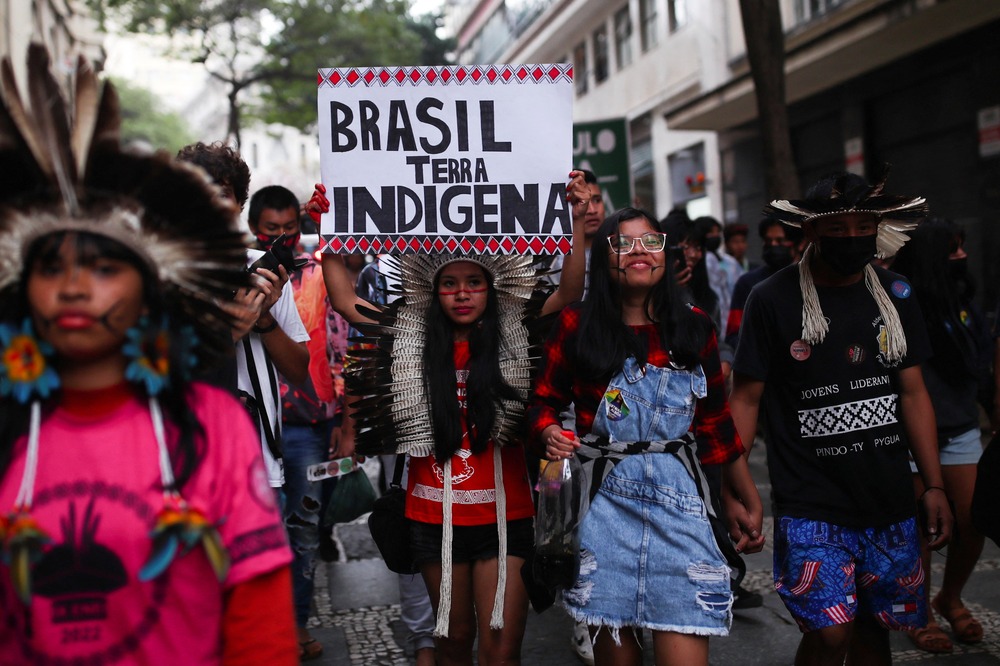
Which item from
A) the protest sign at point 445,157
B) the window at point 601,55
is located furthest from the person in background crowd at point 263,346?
the window at point 601,55

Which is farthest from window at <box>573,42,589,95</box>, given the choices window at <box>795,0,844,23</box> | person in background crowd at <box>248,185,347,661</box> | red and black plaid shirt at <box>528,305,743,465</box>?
red and black plaid shirt at <box>528,305,743,465</box>

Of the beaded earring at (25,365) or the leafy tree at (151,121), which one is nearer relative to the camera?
the beaded earring at (25,365)

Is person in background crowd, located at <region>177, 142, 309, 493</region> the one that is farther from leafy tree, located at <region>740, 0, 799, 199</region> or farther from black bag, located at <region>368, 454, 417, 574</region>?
leafy tree, located at <region>740, 0, 799, 199</region>

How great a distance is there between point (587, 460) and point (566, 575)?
1.21ft

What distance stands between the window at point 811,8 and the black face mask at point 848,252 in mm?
12536

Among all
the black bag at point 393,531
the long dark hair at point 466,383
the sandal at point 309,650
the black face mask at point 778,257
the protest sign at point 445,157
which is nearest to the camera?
the long dark hair at point 466,383

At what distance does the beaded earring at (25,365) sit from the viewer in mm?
1877

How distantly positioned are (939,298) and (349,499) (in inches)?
108

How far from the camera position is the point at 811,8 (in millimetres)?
15984

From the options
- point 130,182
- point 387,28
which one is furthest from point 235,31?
point 130,182

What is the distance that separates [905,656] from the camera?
4.47 m

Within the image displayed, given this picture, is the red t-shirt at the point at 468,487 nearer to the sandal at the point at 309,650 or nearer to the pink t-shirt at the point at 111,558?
the sandal at the point at 309,650

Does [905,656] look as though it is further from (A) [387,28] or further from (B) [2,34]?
(A) [387,28]

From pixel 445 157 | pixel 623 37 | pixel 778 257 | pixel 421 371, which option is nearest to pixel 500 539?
pixel 421 371
